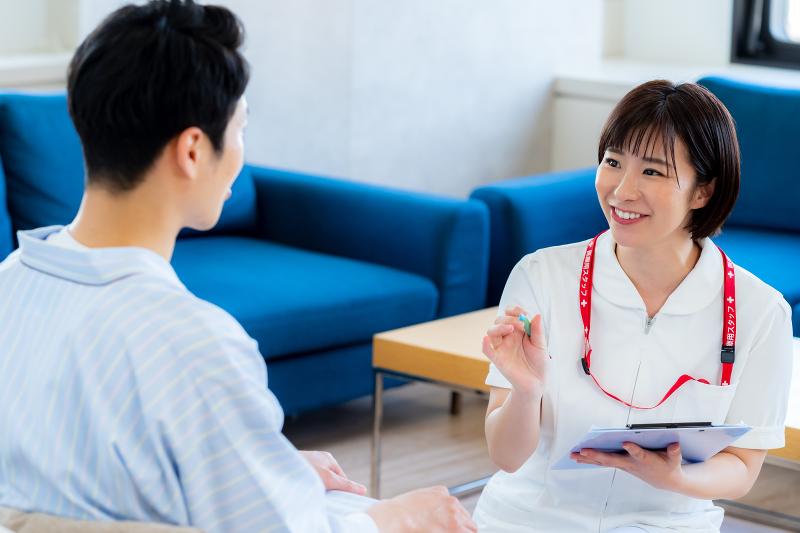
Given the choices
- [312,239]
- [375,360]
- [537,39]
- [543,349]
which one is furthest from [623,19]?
[543,349]

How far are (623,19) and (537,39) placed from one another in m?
0.75

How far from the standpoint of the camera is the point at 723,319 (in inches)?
75.4

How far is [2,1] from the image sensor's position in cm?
407

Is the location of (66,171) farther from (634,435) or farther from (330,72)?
(634,435)

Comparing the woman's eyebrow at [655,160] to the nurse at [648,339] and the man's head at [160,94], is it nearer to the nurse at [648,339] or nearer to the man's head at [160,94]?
the nurse at [648,339]

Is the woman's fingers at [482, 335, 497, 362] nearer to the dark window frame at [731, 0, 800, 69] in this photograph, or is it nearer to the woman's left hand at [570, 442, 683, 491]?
the woman's left hand at [570, 442, 683, 491]

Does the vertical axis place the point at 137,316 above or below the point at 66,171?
above

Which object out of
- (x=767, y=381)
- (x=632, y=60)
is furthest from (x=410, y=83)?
(x=767, y=381)

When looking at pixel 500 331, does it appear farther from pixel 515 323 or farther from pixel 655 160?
pixel 655 160

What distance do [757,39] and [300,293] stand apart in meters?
2.72

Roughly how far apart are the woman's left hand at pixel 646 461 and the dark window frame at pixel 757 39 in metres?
3.72

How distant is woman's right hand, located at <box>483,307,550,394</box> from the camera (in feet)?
5.79

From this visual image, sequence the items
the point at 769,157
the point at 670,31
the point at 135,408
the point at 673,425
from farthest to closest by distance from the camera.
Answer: the point at 670,31 < the point at 769,157 < the point at 673,425 < the point at 135,408

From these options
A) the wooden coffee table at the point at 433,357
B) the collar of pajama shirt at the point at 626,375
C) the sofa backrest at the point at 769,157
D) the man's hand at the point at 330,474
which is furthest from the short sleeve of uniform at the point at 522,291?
the sofa backrest at the point at 769,157
